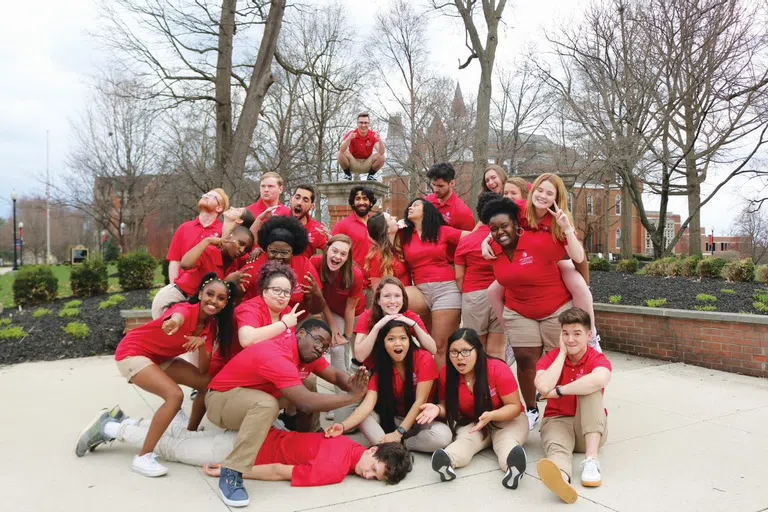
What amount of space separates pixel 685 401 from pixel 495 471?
8.11 ft

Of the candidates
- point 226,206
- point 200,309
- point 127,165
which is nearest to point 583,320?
point 200,309

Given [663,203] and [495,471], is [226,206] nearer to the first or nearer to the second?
[495,471]

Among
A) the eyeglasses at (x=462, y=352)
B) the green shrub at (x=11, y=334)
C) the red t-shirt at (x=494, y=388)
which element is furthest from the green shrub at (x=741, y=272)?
the green shrub at (x=11, y=334)

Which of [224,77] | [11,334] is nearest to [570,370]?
[11,334]

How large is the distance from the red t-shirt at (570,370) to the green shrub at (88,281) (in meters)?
11.1

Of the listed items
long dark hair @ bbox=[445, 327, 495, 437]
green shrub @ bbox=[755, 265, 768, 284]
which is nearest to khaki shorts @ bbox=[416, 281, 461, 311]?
long dark hair @ bbox=[445, 327, 495, 437]

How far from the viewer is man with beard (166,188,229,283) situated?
4273 millimetres

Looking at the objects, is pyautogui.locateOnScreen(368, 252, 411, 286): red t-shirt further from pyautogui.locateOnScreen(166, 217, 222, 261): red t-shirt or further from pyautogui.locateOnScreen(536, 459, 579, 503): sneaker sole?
pyautogui.locateOnScreen(536, 459, 579, 503): sneaker sole

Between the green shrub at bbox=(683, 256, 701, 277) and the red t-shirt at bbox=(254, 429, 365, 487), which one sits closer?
the red t-shirt at bbox=(254, 429, 365, 487)

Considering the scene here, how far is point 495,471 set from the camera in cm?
330

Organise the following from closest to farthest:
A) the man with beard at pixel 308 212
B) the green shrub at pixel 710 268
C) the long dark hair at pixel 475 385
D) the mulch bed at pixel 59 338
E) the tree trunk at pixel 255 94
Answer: the long dark hair at pixel 475 385
the man with beard at pixel 308 212
the mulch bed at pixel 59 338
the green shrub at pixel 710 268
the tree trunk at pixel 255 94

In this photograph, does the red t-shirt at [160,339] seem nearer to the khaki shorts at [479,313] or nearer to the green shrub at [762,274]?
the khaki shorts at [479,313]

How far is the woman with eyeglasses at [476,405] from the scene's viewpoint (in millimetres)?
3414

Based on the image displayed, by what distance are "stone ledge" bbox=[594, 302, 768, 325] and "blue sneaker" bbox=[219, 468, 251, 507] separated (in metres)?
5.36
